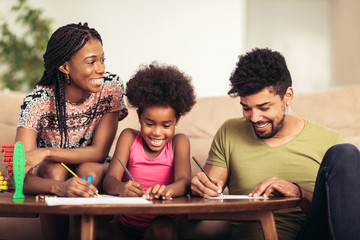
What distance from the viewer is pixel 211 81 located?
→ 538 cm

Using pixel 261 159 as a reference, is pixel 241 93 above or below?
above

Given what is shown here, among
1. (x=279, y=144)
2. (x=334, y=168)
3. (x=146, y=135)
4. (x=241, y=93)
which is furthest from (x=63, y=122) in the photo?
(x=334, y=168)

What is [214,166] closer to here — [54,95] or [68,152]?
[68,152]

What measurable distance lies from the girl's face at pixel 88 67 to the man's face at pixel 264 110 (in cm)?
58

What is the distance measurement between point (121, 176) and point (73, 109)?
399mm

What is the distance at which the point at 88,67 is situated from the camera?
6.34 ft

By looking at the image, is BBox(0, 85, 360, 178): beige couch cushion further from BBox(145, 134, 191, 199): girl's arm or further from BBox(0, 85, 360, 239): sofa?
BBox(145, 134, 191, 199): girl's arm

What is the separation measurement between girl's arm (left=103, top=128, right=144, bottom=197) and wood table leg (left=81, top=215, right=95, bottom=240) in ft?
0.84

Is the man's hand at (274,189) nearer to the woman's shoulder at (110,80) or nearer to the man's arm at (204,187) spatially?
the man's arm at (204,187)

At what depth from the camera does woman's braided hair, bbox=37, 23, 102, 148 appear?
1943 millimetres

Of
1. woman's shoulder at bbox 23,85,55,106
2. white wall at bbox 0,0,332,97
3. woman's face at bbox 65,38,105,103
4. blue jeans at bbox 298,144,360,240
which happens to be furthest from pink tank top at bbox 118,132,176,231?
white wall at bbox 0,0,332,97

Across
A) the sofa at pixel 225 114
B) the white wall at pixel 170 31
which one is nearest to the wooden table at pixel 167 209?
the sofa at pixel 225 114

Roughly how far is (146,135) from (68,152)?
1.00 ft

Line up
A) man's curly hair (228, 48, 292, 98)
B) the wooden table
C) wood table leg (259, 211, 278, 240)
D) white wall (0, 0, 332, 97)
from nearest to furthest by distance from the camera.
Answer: the wooden table → wood table leg (259, 211, 278, 240) → man's curly hair (228, 48, 292, 98) → white wall (0, 0, 332, 97)
